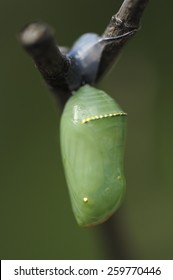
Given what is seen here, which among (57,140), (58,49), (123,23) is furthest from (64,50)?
(57,140)

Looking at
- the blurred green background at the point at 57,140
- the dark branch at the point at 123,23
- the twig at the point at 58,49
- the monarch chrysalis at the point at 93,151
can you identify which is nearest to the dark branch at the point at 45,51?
the twig at the point at 58,49

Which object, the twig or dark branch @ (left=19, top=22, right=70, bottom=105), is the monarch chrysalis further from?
dark branch @ (left=19, top=22, right=70, bottom=105)

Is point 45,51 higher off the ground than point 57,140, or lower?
higher

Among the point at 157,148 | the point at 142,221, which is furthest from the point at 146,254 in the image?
the point at 157,148

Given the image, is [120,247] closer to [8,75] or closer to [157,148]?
[157,148]

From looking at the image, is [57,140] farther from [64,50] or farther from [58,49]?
[58,49]

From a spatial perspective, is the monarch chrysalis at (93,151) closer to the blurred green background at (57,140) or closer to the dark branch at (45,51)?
the dark branch at (45,51)

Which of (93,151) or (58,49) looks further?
(93,151)

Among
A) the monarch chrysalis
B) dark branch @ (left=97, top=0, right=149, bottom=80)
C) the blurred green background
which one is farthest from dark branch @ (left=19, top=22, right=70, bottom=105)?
the blurred green background
